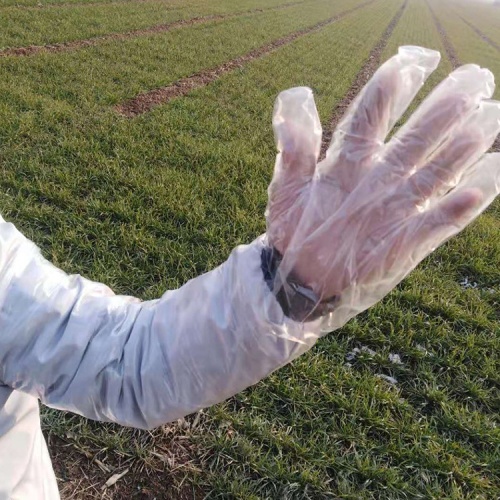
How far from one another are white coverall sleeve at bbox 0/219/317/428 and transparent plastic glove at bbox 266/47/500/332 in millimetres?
106

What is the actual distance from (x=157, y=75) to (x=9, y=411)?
695 centimetres

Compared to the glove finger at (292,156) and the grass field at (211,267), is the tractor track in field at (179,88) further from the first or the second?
the glove finger at (292,156)

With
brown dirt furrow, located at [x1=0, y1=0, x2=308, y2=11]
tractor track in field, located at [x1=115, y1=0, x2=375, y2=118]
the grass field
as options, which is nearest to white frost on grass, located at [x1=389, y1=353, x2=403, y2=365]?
the grass field

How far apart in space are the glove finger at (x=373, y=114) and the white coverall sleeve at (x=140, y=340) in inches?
9.4

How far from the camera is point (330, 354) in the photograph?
2.84 metres

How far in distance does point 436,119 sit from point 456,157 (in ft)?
0.24

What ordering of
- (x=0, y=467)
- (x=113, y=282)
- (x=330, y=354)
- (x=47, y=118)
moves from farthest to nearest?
(x=47, y=118) → (x=113, y=282) → (x=330, y=354) → (x=0, y=467)

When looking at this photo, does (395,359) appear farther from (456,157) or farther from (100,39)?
(100,39)

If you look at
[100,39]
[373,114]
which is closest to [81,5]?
[100,39]

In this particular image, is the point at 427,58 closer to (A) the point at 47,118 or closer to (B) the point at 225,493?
(B) the point at 225,493

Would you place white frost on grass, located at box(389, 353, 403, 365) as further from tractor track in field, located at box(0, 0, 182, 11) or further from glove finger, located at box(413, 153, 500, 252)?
tractor track in field, located at box(0, 0, 182, 11)

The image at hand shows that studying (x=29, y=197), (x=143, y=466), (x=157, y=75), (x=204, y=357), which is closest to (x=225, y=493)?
(x=143, y=466)

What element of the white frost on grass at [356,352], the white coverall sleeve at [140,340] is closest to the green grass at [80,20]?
the white frost on grass at [356,352]

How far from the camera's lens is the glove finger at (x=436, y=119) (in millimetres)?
810
